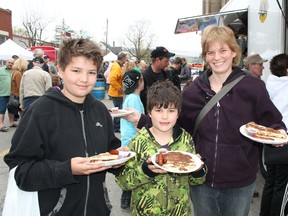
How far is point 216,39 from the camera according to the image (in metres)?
2.34

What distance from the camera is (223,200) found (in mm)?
2459

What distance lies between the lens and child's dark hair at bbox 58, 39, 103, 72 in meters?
1.96

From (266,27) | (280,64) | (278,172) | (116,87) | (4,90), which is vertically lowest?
(278,172)

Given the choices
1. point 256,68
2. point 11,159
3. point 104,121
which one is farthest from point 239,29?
point 11,159

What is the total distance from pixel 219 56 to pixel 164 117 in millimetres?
654

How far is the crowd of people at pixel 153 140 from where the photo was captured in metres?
1.80

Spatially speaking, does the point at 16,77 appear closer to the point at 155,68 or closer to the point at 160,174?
the point at 155,68

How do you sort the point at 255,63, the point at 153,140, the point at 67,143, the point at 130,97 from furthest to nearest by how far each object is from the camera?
1. the point at 255,63
2. the point at 130,97
3. the point at 153,140
4. the point at 67,143

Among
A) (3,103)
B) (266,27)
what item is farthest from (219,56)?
(3,103)

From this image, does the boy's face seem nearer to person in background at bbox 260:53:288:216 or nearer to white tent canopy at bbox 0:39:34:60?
person in background at bbox 260:53:288:216

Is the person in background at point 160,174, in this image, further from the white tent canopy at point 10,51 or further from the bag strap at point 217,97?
the white tent canopy at point 10,51

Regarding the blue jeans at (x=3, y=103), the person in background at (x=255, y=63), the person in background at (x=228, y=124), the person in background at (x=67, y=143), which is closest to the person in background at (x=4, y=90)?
the blue jeans at (x=3, y=103)

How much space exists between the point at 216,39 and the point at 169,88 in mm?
530

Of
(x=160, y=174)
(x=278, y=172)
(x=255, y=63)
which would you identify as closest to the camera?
(x=160, y=174)
